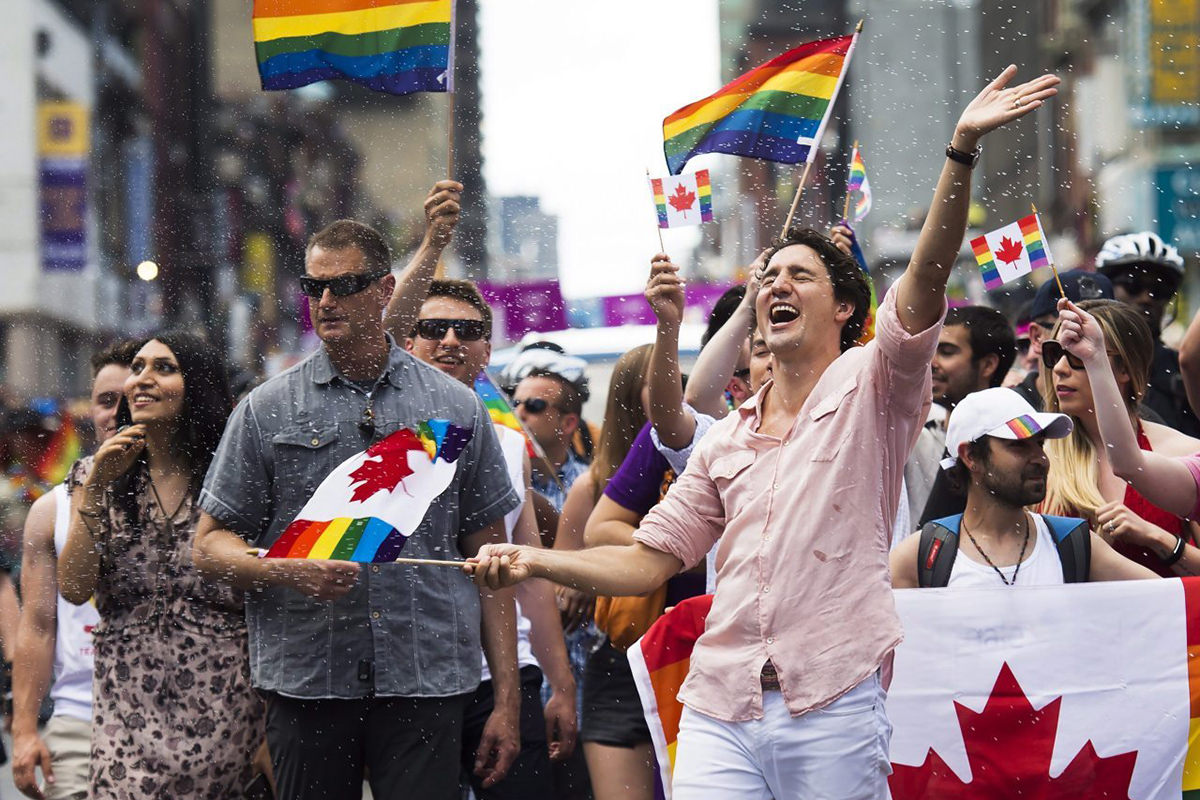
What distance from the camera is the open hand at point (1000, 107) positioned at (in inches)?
154

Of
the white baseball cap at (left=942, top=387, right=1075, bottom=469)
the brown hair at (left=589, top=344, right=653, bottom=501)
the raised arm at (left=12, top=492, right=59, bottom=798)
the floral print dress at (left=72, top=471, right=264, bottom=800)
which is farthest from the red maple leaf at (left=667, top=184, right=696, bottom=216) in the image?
the raised arm at (left=12, top=492, right=59, bottom=798)

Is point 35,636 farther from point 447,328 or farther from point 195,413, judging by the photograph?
point 447,328

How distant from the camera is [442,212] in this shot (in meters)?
5.71

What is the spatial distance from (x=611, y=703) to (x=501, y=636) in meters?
0.77

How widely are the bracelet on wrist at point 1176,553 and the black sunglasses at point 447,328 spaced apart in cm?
263

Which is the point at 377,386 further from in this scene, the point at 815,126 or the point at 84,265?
the point at 84,265

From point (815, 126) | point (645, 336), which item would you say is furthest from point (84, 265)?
point (815, 126)

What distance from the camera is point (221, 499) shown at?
16.9ft

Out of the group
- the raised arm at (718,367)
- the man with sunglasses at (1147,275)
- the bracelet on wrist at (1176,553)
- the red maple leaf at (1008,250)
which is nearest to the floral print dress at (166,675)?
the raised arm at (718,367)

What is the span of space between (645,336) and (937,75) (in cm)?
4622

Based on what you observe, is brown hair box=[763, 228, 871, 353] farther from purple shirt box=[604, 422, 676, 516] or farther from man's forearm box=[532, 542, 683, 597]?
purple shirt box=[604, 422, 676, 516]

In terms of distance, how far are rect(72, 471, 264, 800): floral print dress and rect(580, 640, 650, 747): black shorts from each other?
1.16 metres

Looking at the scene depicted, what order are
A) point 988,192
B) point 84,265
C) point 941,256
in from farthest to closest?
1. point 988,192
2. point 84,265
3. point 941,256

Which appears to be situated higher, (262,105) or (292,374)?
(262,105)
